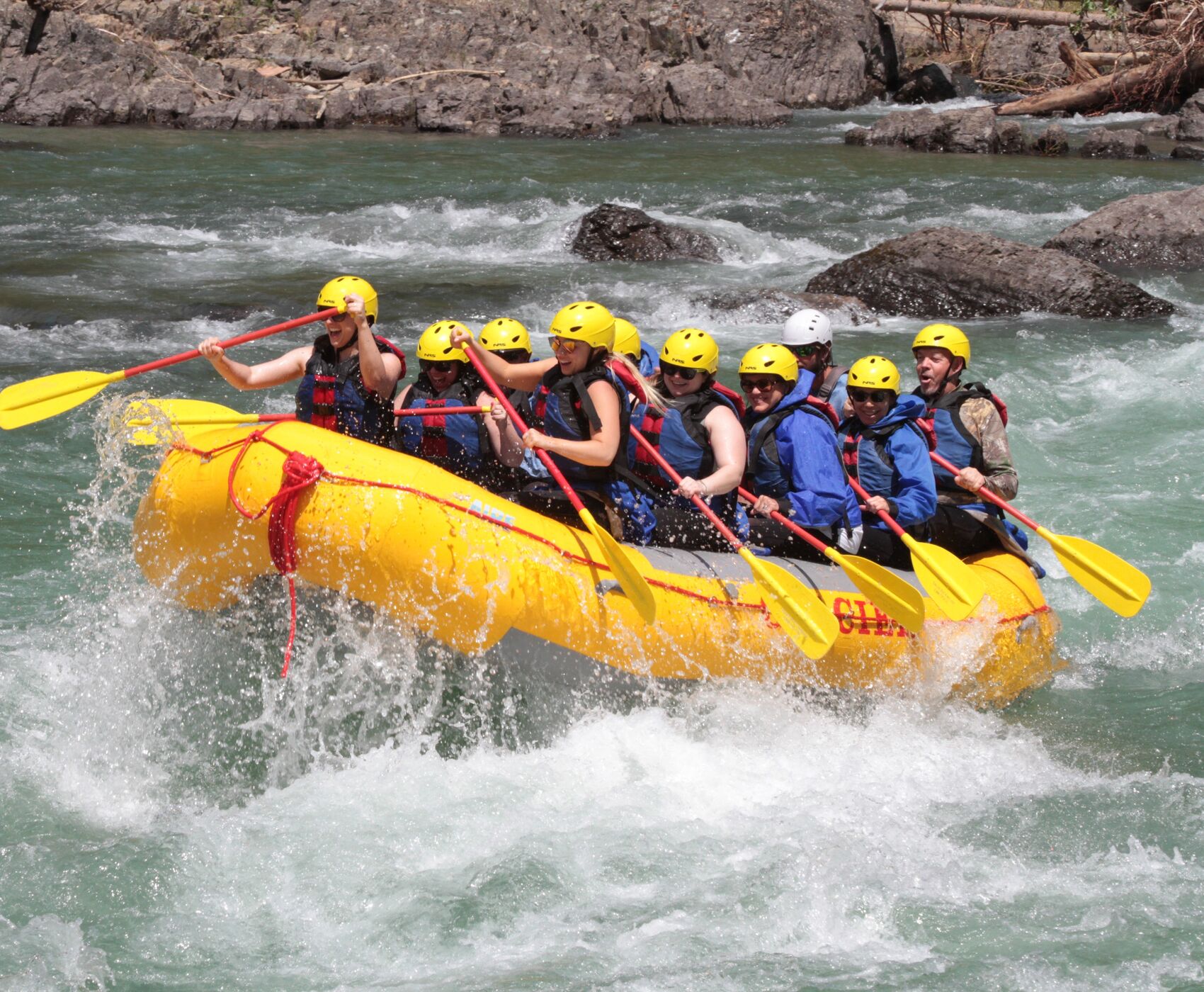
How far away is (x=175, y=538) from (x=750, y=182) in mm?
14544

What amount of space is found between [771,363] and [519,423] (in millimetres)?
1139

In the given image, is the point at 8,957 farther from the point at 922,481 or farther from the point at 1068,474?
the point at 1068,474

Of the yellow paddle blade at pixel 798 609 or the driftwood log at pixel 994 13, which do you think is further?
the driftwood log at pixel 994 13

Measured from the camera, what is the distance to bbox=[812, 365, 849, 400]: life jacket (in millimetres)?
6406

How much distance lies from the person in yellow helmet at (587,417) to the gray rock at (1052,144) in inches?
679

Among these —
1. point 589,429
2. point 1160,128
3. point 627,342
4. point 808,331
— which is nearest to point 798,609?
point 589,429

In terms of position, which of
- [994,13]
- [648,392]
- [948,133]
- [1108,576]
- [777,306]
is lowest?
[777,306]

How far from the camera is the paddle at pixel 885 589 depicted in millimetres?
5320

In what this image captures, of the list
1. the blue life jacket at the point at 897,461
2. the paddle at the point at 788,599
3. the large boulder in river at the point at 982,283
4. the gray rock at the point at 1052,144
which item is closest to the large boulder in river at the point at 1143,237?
the large boulder in river at the point at 982,283

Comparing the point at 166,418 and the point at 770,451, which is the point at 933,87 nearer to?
the point at 770,451

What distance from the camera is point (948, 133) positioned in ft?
69.6

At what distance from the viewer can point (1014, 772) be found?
5.52m

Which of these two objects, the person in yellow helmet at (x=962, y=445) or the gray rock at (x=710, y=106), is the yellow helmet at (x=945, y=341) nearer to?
the person in yellow helmet at (x=962, y=445)

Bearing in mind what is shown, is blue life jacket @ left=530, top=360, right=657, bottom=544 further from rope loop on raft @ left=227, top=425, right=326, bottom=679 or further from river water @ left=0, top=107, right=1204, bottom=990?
rope loop on raft @ left=227, top=425, right=326, bottom=679
